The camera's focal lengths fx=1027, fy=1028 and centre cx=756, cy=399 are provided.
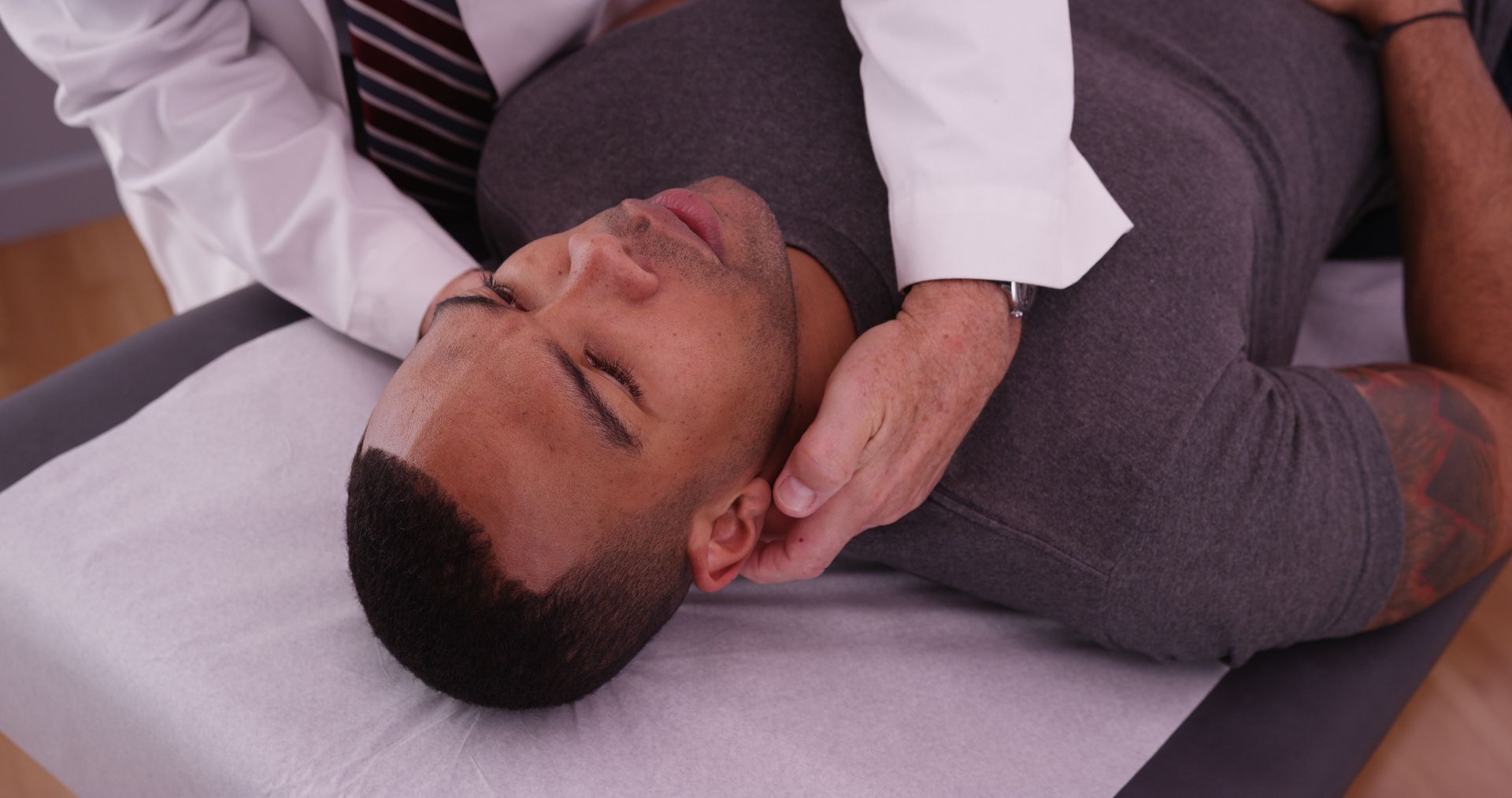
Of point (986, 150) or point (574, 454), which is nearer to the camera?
point (574, 454)

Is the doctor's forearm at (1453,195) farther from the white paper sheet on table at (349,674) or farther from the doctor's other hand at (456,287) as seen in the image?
the doctor's other hand at (456,287)

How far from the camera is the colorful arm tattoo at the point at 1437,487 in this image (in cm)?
108

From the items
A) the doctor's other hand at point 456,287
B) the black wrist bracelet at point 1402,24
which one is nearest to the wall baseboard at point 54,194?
the doctor's other hand at point 456,287

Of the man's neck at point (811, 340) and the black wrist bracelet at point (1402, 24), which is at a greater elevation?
the black wrist bracelet at point (1402, 24)

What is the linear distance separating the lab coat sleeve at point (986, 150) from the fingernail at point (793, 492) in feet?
0.92

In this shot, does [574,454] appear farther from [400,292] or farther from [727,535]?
[400,292]

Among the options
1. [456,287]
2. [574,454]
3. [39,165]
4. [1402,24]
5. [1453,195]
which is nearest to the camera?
[574,454]

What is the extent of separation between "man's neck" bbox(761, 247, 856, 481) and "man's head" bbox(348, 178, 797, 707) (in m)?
0.04

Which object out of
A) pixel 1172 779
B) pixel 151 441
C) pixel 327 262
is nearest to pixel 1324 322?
pixel 1172 779

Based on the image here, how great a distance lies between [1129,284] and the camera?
1119mm

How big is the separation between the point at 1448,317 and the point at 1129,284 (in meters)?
0.49

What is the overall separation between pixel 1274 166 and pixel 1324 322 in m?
0.39

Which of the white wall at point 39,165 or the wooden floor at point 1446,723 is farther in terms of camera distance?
the white wall at point 39,165

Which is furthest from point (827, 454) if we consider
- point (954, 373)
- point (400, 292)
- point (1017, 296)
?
point (400, 292)
